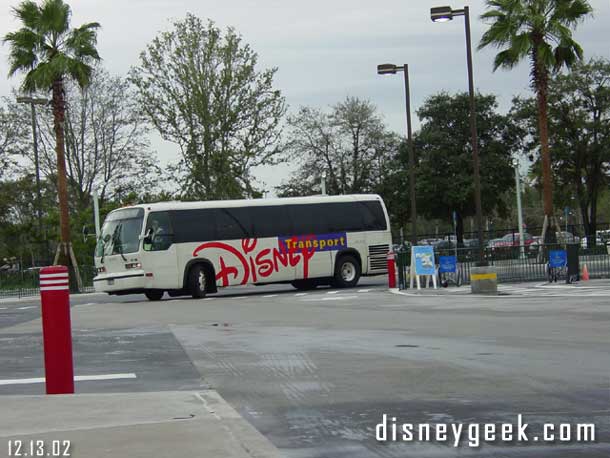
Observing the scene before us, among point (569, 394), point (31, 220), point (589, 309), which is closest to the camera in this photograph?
point (569, 394)

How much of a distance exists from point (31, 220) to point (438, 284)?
42391mm

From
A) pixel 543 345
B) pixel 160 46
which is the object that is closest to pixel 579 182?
pixel 160 46

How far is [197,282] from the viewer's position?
110ft

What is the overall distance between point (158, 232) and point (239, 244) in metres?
3.36

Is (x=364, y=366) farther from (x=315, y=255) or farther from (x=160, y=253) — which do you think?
(x=315, y=255)

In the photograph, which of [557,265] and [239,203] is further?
[239,203]

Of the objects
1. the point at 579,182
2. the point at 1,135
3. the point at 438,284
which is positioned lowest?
the point at 438,284

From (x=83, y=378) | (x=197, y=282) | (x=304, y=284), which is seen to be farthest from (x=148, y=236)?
(x=83, y=378)

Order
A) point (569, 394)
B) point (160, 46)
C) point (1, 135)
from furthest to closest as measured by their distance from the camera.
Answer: point (1, 135)
point (160, 46)
point (569, 394)

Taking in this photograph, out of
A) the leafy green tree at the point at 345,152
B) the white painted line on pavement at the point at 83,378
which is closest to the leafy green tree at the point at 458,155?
the leafy green tree at the point at 345,152

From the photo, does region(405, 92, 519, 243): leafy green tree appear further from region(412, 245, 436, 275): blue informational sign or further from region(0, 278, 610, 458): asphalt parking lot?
region(0, 278, 610, 458): asphalt parking lot

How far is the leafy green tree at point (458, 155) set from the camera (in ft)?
235

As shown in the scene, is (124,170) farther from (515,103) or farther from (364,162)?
(515,103)

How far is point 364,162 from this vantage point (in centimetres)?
7544
